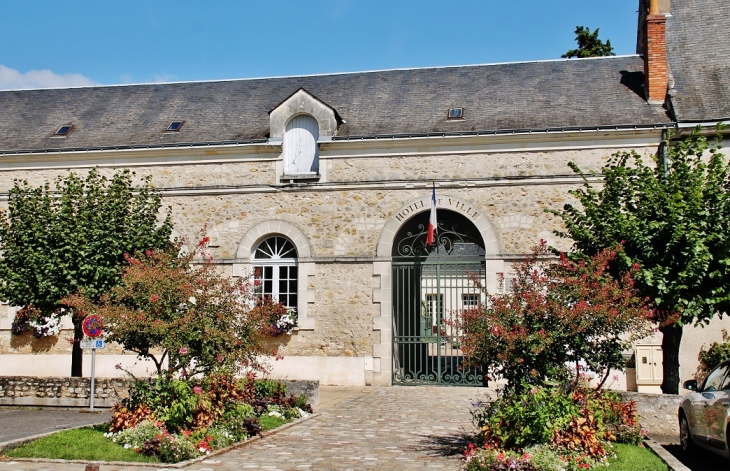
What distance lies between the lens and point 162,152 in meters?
16.8

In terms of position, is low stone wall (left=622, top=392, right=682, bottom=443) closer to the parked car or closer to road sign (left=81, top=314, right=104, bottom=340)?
the parked car

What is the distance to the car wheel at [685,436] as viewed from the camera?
28.5ft

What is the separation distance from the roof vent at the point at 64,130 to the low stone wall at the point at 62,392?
25.9ft

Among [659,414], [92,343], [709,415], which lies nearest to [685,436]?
[659,414]

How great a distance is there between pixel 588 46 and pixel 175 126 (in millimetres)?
15449

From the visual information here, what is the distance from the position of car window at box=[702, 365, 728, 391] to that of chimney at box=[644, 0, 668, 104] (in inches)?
336

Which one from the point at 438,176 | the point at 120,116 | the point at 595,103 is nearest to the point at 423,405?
the point at 438,176

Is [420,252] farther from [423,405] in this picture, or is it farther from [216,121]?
[216,121]

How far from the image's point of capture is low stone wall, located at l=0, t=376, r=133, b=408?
1180cm

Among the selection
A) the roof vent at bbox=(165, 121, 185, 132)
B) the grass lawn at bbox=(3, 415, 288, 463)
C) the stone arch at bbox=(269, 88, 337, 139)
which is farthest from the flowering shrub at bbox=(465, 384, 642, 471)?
the roof vent at bbox=(165, 121, 185, 132)

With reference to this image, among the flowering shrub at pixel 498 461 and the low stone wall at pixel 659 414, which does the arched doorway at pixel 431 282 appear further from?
the flowering shrub at pixel 498 461

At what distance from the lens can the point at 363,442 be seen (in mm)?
9023

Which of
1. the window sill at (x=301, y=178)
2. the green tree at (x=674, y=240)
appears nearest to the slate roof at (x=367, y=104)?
the window sill at (x=301, y=178)

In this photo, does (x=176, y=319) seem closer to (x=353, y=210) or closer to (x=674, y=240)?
(x=674, y=240)
